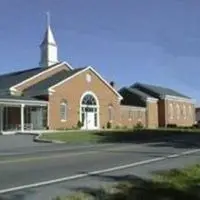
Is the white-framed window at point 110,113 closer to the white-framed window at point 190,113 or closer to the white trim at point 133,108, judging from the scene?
the white trim at point 133,108

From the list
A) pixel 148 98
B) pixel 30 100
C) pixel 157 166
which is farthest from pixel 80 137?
pixel 148 98

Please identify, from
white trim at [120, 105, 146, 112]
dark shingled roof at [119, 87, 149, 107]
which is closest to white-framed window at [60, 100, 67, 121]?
white trim at [120, 105, 146, 112]

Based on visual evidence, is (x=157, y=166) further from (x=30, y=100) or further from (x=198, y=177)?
(x=30, y=100)

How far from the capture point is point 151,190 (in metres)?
10.7

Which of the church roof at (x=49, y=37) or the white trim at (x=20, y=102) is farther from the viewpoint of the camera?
the church roof at (x=49, y=37)

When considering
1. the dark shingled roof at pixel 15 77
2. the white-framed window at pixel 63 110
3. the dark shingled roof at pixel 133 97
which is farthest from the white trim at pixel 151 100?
the white-framed window at pixel 63 110

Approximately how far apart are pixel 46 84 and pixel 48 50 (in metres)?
12.1

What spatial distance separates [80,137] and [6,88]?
1790 centimetres

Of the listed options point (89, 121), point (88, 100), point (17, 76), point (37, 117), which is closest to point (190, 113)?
point (88, 100)

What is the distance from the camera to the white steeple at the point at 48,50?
66.2 metres

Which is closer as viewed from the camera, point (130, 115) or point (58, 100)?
point (58, 100)

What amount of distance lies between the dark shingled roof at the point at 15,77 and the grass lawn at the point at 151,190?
4355 cm

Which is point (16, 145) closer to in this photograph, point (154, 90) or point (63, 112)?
point (63, 112)

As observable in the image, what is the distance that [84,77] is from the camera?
58.6 metres
